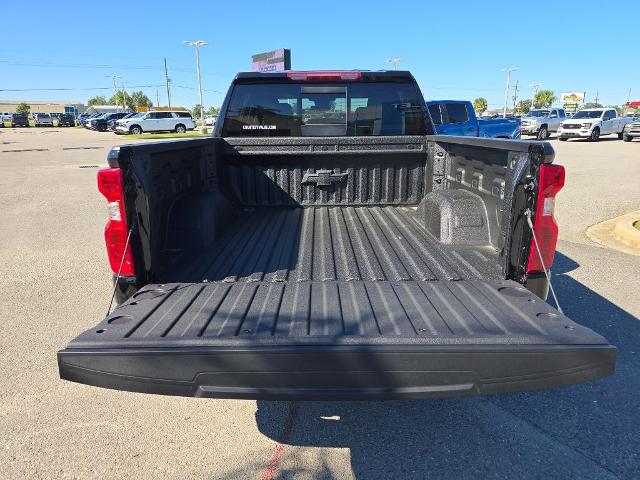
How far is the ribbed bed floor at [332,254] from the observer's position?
110 inches

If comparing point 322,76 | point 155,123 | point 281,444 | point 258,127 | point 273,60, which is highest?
point 273,60

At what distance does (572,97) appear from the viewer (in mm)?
100938

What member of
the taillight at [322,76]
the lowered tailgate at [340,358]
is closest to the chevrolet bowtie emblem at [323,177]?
the taillight at [322,76]

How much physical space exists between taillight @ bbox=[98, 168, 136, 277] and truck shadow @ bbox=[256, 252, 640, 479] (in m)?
1.29

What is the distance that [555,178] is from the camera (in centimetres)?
237

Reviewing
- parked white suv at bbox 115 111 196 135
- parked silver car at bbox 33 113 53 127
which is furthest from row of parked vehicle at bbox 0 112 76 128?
parked white suv at bbox 115 111 196 135

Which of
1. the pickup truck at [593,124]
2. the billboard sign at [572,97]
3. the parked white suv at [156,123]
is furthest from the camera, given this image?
the billboard sign at [572,97]

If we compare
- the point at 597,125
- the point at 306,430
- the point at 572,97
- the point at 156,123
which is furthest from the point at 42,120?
the point at 572,97

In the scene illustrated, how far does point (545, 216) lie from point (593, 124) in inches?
1189

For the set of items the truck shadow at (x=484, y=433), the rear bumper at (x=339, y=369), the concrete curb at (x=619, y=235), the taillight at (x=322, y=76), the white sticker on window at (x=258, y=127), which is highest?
the taillight at (x=322, y=76)

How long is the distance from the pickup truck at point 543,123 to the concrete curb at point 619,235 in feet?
85.8

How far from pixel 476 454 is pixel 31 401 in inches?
114

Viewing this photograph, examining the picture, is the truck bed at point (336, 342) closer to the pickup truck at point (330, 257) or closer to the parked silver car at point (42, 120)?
the pickup truck at point (330, 257)

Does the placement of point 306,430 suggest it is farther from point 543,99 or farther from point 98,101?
point 98,101
